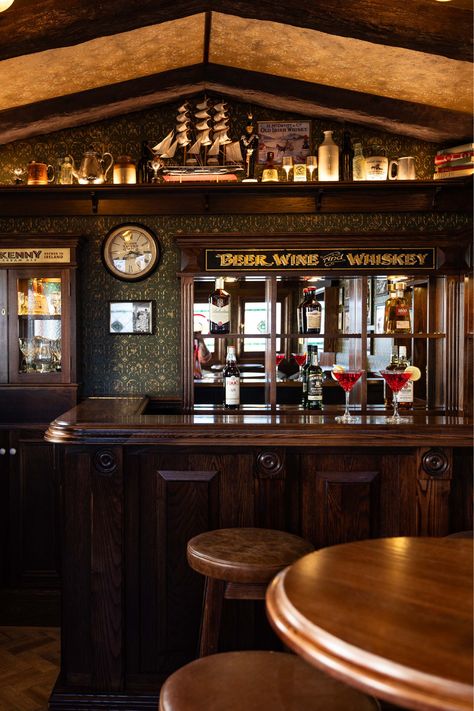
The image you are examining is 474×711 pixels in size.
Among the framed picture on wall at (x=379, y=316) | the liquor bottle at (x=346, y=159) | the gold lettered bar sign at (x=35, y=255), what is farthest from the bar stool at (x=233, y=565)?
the framed picture on wall at (x=379, y=316)

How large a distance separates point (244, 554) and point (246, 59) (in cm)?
311

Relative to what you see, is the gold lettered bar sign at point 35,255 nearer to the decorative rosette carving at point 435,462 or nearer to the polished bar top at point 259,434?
the polished bar top at point 259,434

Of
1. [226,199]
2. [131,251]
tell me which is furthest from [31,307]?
[226,199]

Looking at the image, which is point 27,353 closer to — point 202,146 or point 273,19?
point 202,146

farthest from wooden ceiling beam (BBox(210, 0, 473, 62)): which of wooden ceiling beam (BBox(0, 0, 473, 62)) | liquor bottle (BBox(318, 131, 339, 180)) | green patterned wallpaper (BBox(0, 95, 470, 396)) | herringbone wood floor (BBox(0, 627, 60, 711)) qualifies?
herringbone wood floor (BBox(0, 627, 60, 711))

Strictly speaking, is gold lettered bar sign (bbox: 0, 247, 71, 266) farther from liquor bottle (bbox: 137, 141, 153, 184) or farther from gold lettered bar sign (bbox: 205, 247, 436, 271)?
gold lettered bar sign (bbox: 205, 247, 436, 271)

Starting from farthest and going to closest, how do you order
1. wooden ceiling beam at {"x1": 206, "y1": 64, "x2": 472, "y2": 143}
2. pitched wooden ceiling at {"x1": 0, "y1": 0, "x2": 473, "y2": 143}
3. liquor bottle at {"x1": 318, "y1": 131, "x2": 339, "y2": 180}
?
liquor bottle at {"x1": 318, "y1": 131, "x2": 339, "y2": 180} → wooden ceiling beam at {"x1": 206, "y1": 64, "x2": 472, "y2": 143} → pitched wooden ceiling at {"x1": 0, "y1": 0, "x2": 473, "y2": 143}

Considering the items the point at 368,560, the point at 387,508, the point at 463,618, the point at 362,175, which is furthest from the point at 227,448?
the point at 362,175

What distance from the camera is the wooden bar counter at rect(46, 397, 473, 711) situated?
2736mm

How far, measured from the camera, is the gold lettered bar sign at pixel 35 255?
14.2ft

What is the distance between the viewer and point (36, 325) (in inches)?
172

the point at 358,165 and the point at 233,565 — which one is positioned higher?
the point at 358,165

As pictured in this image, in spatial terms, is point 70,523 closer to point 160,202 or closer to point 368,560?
point 368,560

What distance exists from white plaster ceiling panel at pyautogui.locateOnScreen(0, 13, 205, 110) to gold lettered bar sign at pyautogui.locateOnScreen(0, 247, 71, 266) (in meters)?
0.87
